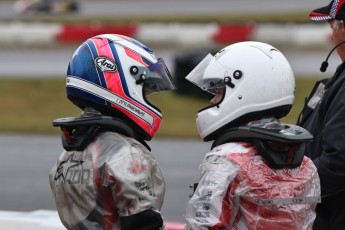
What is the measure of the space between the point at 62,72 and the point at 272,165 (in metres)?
16.1

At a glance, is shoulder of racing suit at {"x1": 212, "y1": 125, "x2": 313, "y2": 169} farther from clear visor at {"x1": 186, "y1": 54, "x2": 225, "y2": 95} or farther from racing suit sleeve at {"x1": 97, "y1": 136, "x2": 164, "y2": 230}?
racing suit sleeve at {"x1": 97, "y1": 136, "x2": 164, "y2": 230}

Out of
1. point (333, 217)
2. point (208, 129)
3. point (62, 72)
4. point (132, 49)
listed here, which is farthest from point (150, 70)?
point (62, 72)

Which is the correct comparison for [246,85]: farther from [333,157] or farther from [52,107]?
[52,107]

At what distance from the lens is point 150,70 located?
134 inches

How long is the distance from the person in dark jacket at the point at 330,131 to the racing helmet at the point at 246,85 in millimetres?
453

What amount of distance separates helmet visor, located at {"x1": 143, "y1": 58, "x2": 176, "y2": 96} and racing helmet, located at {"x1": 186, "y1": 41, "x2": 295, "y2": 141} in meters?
0.17

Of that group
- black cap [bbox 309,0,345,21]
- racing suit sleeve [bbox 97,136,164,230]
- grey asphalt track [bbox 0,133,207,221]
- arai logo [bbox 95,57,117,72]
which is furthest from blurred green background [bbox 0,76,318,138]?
racing suit sleeve [bbox 97,136,164,230]

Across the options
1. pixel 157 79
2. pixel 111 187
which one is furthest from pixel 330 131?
pixel 111 187

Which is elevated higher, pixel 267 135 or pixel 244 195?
pixel 267 135

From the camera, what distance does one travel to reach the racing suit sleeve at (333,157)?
385 centimetres

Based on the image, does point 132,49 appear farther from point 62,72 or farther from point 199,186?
point 62,72

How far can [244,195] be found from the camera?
3.27 metres

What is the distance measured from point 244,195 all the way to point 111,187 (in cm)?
49

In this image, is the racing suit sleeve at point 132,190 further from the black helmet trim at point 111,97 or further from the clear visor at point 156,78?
the clear visor at point 156,78
